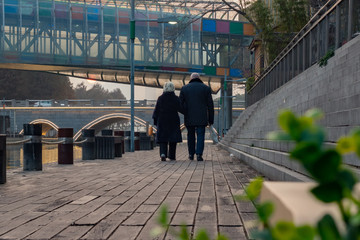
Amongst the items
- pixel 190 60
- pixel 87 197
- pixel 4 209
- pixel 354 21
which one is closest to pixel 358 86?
pixel 354 21

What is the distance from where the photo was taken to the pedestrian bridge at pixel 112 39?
35062 millimetres

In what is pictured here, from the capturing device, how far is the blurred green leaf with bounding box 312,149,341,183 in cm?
38

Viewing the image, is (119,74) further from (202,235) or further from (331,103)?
(202,235)

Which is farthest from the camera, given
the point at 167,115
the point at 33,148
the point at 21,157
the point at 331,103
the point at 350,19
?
the point at 21,157

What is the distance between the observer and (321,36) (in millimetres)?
10398

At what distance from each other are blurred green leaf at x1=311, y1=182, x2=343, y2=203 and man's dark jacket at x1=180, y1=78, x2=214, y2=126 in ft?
33.3

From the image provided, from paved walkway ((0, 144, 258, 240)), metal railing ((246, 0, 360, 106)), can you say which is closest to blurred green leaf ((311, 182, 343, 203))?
paved walkway ((0, 144, 258, 240))

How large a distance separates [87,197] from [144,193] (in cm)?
62

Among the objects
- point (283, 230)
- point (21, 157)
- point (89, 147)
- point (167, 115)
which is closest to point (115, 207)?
point (283, 230)

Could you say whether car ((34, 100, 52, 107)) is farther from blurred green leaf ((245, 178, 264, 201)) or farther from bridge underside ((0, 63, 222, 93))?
blurred green leaf ((245, 178, 264, 201))

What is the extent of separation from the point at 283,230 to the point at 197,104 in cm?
1026

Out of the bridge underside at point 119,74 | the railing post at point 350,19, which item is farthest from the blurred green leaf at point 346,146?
the bridge underside at point 119,74

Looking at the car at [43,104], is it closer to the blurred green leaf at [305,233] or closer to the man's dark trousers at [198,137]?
the man's dark trousers at [198,137]

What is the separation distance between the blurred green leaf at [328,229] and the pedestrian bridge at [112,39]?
1333 inches
